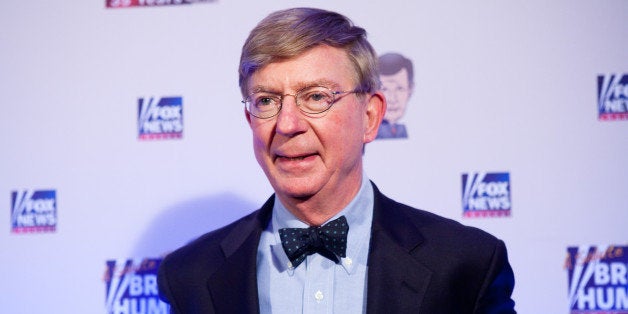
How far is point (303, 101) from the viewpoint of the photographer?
69.7 inches

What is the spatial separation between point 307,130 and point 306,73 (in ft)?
0.50

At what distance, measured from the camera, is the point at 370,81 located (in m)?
1.90

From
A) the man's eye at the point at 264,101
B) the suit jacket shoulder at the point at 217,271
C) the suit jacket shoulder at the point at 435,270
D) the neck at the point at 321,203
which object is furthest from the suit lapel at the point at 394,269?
the man's eye at the point at 264,101

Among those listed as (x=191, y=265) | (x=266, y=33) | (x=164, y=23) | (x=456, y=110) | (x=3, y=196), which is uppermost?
(x=164, y=23)

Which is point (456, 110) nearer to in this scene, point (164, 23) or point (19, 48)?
point (164, 23)

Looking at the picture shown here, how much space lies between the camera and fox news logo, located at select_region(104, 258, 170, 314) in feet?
8.48

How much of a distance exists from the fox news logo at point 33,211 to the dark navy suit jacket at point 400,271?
883 mm

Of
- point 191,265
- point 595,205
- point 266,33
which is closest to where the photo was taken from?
point 266,33

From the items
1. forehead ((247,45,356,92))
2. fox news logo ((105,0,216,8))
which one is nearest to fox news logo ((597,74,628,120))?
forehead ((247,45,356,92))

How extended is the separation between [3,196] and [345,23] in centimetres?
165

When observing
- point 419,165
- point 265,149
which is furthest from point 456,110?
point 265,149

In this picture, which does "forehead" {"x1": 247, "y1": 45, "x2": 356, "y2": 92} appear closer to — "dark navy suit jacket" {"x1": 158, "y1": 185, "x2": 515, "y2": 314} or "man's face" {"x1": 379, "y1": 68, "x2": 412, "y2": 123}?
"dark navy suit jacket" {"x1": 158, "y1": 185, "x2": 515, "y2": 314}

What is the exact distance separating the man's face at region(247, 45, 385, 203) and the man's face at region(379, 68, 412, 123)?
66cm

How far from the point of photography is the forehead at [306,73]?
176 cm
